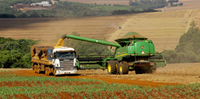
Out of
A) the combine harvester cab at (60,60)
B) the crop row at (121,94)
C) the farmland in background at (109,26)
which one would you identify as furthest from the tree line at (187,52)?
the crop row at (121,94)

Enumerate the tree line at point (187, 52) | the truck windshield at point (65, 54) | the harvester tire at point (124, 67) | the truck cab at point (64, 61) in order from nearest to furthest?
the harvester tire at point (124, 67), the truck cab at point (64, 61), the truck windshield at point (65, 54), the tree line at point (187, 52)

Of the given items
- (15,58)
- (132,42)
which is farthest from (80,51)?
(132,42)

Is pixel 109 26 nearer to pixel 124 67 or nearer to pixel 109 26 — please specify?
pixel 109 26

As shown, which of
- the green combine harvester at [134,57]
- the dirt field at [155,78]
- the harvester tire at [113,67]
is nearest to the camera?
the dirt field at [155,78]

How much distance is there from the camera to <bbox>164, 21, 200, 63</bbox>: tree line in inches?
2199

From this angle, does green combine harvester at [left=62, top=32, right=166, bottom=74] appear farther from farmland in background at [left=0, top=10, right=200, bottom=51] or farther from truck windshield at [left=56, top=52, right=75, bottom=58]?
farmland in background at [left=0, top=10, right=200, bottom=51]

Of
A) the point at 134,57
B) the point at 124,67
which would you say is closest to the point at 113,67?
the point at 124,67

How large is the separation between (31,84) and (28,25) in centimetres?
9300

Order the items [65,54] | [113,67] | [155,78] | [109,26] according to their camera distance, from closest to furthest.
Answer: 1. [155,78]
2. [65,54]
3. [113,67]
4. [109,26]

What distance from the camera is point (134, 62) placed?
2984 cm

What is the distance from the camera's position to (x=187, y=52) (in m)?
59.5

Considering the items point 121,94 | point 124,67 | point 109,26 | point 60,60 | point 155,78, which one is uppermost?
point 109,26

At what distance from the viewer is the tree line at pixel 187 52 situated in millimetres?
55856

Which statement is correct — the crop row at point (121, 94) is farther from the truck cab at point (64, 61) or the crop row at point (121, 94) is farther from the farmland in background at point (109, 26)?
the farmland in background at point (109, 26)
